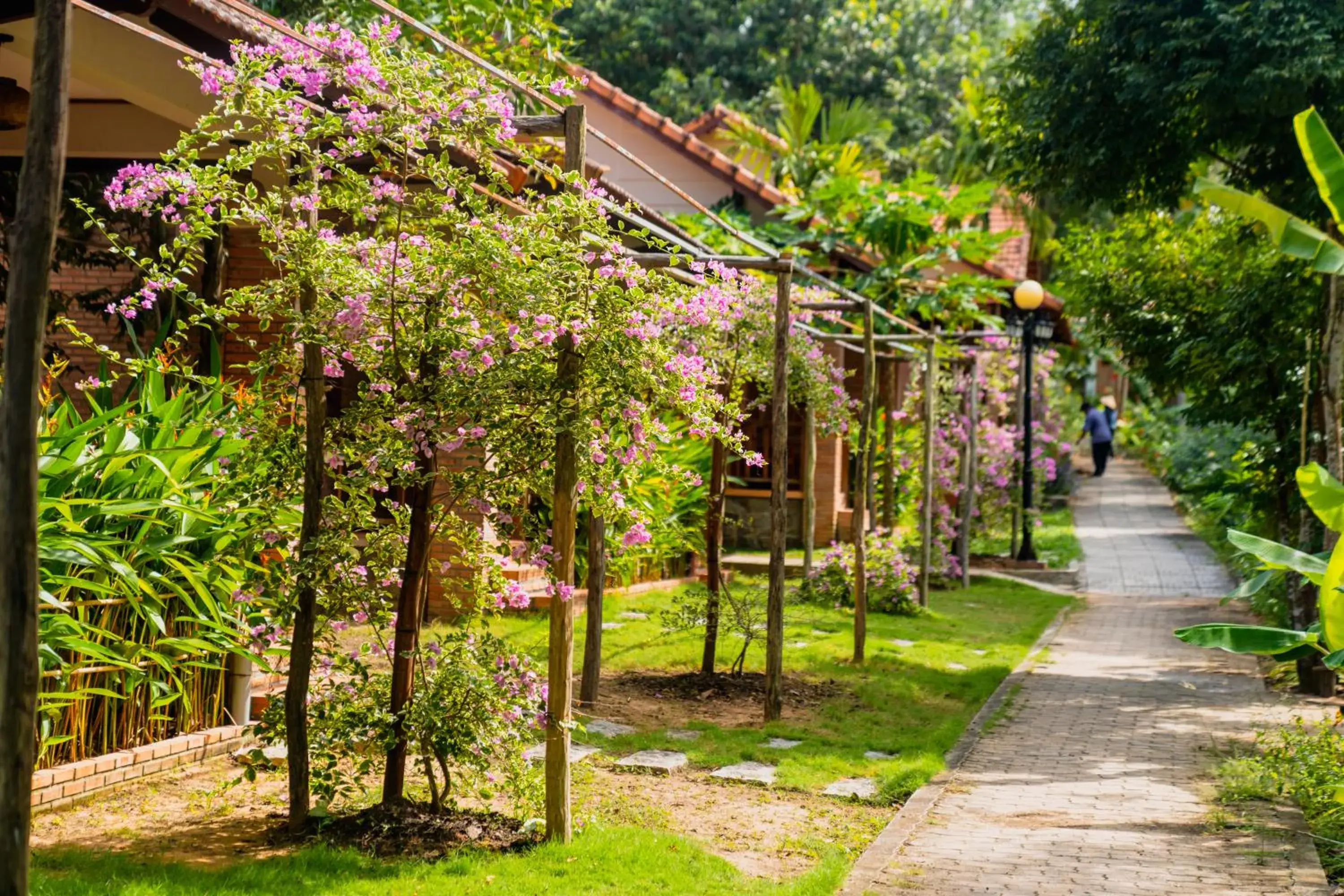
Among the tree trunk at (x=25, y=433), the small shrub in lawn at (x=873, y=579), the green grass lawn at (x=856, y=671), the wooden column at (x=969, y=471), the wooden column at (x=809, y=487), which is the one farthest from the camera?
the wooden column at (x=969, y=471)

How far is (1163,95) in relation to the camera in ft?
37.3

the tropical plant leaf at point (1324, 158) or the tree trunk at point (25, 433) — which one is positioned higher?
the tropical plant leaf at point (1324, 158)

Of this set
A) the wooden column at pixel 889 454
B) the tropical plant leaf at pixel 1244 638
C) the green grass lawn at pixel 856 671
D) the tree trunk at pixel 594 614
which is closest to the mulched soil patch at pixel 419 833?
the green grass lawn at pixel 856 671

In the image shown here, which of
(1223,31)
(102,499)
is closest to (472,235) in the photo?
(102,499)

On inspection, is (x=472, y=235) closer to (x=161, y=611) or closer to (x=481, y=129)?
(x=481, y=129)

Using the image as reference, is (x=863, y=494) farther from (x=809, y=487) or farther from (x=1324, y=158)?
(x=1324, y=158)

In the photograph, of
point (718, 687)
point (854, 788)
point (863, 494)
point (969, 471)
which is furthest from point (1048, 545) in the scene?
point (854, 788)

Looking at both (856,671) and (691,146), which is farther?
(691,146)

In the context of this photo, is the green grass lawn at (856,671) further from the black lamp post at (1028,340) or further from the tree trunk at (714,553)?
the black lamp post at (1028,340)

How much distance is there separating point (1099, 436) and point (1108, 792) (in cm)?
3007

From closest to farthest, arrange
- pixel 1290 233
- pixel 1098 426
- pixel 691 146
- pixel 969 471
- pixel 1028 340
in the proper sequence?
pixel 1290 233 < pixel 969 471 < pixel 1028 340 < pixel 691 146 < pixel 1098 426

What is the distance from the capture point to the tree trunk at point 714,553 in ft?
34.5

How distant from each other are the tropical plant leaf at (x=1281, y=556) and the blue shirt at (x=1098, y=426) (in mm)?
30088

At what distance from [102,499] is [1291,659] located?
33.2 ft
